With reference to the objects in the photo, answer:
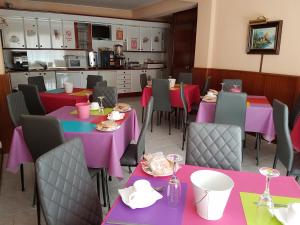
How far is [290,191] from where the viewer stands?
1.13 metres

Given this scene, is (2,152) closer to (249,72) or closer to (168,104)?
(168,104)

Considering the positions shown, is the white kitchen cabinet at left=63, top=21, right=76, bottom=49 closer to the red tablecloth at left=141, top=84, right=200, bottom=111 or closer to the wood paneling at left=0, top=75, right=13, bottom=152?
the red tablecloth at left=141, top=84, right=200, bottom=111

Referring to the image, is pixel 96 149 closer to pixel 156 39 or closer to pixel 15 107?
pixel 15 107

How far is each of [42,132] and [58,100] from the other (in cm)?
175

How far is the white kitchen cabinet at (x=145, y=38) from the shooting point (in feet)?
23.8

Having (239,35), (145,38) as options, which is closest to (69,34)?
(145,38)

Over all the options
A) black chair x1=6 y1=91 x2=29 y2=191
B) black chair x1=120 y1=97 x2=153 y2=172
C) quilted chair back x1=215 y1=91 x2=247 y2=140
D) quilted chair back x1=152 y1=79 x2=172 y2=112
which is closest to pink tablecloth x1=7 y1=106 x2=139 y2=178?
black chair x1=120 y1=97 x2=153 y2=172

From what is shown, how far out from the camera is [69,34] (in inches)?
247

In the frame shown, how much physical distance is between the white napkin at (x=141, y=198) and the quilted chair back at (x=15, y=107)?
1875 millimetres

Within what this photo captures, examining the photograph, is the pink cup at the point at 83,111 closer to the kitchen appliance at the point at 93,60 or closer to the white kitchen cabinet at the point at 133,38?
the kitchen appliance at the point at 93,60

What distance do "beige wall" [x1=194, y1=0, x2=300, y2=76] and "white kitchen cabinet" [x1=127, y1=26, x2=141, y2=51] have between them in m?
2.40

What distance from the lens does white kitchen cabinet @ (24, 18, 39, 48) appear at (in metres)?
5.76

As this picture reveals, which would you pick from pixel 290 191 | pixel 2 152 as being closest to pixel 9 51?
pixel 2 152

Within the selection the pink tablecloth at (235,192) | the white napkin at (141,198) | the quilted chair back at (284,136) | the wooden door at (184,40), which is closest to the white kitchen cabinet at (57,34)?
the wooden door at (184,40)
